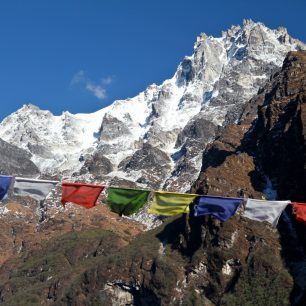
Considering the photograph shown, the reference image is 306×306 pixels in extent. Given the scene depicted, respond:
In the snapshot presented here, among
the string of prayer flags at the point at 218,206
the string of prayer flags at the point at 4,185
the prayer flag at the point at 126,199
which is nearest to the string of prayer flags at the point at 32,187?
the string of prayer flags at the point at 4,185

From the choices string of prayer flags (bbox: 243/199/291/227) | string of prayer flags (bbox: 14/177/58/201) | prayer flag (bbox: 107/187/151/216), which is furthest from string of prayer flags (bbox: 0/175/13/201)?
string of prayer flags (bbox: 243/199/291/227)

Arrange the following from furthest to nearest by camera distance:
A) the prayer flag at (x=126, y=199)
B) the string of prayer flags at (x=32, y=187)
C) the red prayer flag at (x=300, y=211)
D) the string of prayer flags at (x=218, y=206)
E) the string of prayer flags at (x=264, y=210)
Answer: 1. the prayer flag at (x=126, y=199)
2. the string of prayer flags at (x=218, y=206)
3. the string of prayer flags at (x=32, y=187)
4. the red prayer flag at (x=300, y=211)
5. the string of prayer flags at (x=264, y=210)

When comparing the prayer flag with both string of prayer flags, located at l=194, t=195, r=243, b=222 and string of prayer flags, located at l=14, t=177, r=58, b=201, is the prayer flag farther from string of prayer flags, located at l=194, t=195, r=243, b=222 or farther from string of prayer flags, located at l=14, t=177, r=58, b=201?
string of prayer flags, located at l=14, t=177, r=58, b=201

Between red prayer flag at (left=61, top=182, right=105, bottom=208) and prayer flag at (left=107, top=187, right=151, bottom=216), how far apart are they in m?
0.97

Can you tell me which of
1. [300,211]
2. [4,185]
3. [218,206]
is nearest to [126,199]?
[218,206]

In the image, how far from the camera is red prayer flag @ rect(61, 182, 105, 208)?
139ft

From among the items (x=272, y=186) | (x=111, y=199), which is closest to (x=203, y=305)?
(x=272, y=186)

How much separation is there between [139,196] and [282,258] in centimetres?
13083

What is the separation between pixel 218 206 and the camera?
41.2 metres

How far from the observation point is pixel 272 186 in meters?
200

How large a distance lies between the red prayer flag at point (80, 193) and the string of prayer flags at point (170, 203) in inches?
147

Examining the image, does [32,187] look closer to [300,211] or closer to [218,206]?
[218,206]

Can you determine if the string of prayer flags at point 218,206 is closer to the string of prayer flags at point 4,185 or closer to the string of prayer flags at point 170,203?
the string of prayer flags at point 170,203

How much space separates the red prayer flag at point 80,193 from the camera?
4222cm
